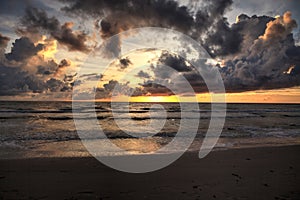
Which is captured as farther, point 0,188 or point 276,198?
point 0,188

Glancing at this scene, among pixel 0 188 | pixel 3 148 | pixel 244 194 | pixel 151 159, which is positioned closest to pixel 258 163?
pixel 244 194

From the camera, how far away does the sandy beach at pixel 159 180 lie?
482 centimetres

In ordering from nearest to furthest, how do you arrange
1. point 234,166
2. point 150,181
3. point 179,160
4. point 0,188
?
point 0,188, point 150,181, point 234,166, point 179,160

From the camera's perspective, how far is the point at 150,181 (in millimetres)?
5734

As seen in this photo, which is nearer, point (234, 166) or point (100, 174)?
point (100, 174)

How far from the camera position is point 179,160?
26.6 ft

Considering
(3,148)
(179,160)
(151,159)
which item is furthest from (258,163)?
(3,148)

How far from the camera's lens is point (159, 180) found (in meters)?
5.80

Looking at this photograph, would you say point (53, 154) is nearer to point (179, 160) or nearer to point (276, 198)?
point (179, 160)

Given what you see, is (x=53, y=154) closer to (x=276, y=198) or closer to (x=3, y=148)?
(x=3, y=148)

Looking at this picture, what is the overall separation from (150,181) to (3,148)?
26.2ft

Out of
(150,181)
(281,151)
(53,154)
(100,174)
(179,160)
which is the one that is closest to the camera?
(150,181)

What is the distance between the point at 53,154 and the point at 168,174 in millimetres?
5107

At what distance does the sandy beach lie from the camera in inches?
190
